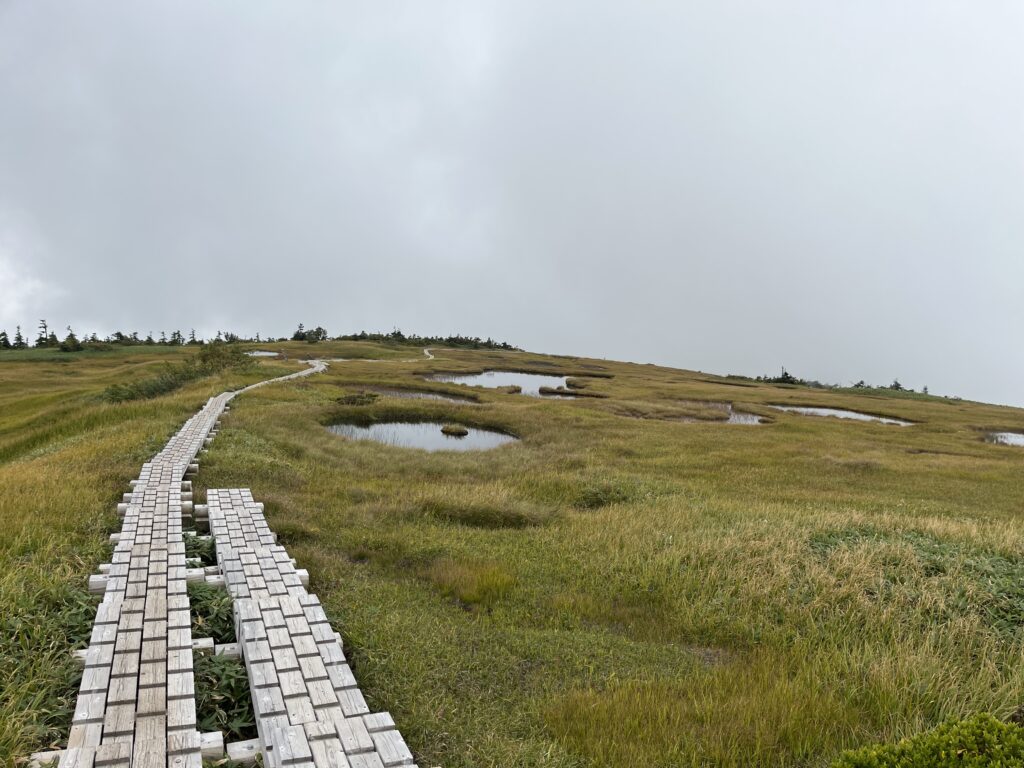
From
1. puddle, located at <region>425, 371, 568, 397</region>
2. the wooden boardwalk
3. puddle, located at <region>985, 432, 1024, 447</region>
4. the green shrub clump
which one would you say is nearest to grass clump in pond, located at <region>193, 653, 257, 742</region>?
the wooden boardwalk

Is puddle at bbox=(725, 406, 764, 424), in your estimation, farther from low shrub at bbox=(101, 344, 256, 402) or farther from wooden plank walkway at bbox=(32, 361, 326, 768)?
wooden plank walkway at bbox=(32, 361, 326, 768)

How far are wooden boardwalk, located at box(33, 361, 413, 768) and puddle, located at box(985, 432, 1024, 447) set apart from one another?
175 feet

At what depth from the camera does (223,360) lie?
5038 cm

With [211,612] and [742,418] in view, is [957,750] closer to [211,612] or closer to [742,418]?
[211,612]

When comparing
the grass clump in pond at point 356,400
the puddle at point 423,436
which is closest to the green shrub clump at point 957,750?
the puddle at point 423,436

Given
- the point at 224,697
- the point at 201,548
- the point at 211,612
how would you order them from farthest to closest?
1. the point at 201,548
2. the point at 211,612
3. the point at 224,697

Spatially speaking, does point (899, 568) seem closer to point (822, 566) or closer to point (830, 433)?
point (822, 566)

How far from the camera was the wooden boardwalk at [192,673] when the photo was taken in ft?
16.6

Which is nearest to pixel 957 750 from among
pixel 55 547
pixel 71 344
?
pixel 55 547

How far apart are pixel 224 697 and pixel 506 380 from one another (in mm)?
66317

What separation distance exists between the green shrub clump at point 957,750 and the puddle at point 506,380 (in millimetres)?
54644

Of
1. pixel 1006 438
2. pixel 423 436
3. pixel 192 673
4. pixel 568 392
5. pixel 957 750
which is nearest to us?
pixel 957 750

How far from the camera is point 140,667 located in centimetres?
609

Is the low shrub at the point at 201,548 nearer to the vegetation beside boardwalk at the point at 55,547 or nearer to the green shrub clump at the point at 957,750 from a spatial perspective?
the vegetation beside boardwalk at the point at 55,547
